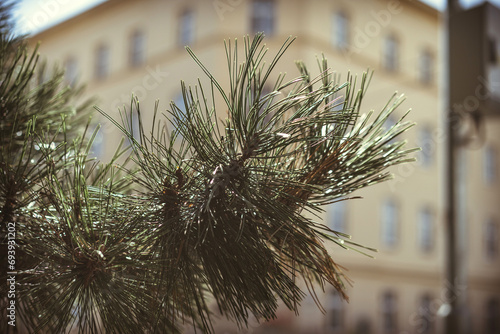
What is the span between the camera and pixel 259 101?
3.76 feet

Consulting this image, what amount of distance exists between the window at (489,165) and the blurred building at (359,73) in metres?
0.10

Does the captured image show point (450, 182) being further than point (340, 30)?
No

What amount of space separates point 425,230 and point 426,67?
16.3 ft

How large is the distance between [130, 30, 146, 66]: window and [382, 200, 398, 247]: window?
26.6ft

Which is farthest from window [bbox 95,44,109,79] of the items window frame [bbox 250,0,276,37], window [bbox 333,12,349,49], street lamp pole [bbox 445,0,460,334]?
street lamp pole [bbox 445,0,460,334]

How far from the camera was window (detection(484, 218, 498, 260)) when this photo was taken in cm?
2219

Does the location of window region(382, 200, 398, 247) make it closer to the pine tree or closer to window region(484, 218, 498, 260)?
window region(484, 218, 498, 260)

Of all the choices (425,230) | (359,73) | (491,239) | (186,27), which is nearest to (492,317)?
(491,239)

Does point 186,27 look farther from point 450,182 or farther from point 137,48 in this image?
point 450,182

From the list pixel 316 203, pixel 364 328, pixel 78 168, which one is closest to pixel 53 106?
pixel 78 168

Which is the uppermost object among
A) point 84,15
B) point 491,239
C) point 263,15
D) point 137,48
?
point 84,15

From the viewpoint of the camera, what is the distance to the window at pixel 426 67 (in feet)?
Answer: 64.5

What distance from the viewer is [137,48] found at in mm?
18797

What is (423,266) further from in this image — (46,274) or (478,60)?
(46,274)
